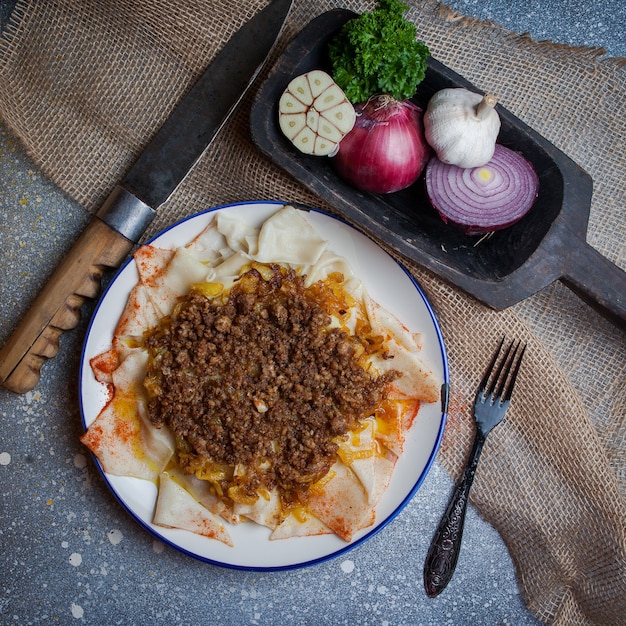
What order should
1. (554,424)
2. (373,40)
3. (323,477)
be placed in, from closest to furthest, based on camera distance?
1. (373,40)
2. (323,477)
3. (554,424)

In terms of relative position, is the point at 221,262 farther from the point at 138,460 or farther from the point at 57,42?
the point at 57,42

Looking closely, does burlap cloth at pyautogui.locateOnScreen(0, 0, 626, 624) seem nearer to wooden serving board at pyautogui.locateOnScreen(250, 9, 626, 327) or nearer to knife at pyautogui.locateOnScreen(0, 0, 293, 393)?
knife at pyautogui.locateOnScreen(0, 0, 293, 393)

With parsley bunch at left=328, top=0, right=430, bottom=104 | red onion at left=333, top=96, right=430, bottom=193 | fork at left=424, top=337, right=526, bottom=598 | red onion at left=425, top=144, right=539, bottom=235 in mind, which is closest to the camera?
parsley bunch at left=328, top=0, right=430, bottom=104

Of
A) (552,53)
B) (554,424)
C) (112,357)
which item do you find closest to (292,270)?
(112,357)

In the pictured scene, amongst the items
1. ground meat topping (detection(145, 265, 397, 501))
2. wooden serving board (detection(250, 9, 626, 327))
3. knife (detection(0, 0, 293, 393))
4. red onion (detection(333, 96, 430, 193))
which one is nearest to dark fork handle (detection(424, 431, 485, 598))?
ground meat topping (detection(145, 265, 397, 501))

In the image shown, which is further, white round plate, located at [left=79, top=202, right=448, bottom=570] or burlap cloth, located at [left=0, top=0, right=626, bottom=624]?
burlap cloth, located at [left=0, top=0, right=626, bottom=624]

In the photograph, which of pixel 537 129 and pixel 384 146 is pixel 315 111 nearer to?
pixel 384 146
